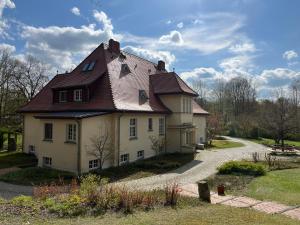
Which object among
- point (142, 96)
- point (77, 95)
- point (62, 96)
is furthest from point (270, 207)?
point (62, 96)

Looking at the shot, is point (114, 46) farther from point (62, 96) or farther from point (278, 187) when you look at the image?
point (278, 187)

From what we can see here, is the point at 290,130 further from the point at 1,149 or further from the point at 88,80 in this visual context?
the point at 1,149

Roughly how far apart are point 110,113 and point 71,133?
3044 millimetres

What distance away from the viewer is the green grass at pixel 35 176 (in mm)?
17344

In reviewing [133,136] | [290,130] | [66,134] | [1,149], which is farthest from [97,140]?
[290,130]

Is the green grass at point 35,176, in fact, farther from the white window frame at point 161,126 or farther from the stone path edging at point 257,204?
the white window frame at point 161,126

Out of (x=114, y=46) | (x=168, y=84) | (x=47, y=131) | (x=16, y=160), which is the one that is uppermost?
(x=114, y=46)

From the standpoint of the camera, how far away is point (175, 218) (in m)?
8.80

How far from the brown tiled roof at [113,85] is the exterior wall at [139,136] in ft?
2.49

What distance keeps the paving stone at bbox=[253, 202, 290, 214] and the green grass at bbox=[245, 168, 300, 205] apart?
25.6 inches

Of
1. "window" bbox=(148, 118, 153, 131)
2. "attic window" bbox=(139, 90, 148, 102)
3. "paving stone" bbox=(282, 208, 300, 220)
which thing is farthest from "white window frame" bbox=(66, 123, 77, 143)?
"paving stone" bbox=(282, 208, 300, 220)

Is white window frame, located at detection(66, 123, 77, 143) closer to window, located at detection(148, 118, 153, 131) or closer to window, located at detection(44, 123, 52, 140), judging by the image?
window, located at detection(44, 123, 52, 140)

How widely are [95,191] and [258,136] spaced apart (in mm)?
48038

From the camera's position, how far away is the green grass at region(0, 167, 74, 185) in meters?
17.3
